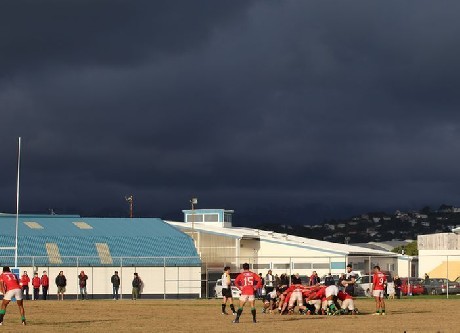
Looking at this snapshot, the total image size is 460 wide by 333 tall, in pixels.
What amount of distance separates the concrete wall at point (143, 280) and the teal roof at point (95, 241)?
0.61 m

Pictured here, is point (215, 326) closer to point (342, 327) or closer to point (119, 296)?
point (342, 327)

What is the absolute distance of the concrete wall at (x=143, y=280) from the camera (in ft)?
257

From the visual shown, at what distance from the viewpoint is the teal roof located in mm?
80938

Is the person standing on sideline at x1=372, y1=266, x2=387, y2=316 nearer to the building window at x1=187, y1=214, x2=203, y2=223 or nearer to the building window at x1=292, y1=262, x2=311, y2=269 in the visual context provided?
the building window at x1=292, y1=262, x2=311, y2=269

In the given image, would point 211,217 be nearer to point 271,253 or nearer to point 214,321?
point 271,253

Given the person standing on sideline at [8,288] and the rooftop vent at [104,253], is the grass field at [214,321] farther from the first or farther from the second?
the rooftop vent at [104,253]

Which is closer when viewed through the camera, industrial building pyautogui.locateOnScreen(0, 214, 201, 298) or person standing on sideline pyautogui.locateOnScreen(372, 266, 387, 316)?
person standing on sideline pyautogui.locateOnScreen(372, 266, 387, 316)

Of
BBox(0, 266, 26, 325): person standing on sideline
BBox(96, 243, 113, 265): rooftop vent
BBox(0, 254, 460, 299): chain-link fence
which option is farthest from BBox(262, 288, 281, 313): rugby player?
BBox(96, 243, 113, 265): rooftop vent

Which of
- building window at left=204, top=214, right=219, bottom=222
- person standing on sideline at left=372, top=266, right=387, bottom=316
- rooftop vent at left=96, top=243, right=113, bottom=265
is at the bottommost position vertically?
person standing on sideline at left=372, top=266, right=387, bottom=316

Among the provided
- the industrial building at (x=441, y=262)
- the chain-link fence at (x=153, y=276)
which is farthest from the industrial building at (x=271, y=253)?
the chain-link fence at (x=153, y=276)

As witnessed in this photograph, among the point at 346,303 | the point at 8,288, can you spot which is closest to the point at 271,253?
the point at 346,303

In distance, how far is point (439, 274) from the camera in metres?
96.7

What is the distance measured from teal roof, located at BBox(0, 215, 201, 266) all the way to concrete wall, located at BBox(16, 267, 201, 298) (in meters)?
0.61

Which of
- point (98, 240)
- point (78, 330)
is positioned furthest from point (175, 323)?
point (98, 240)
